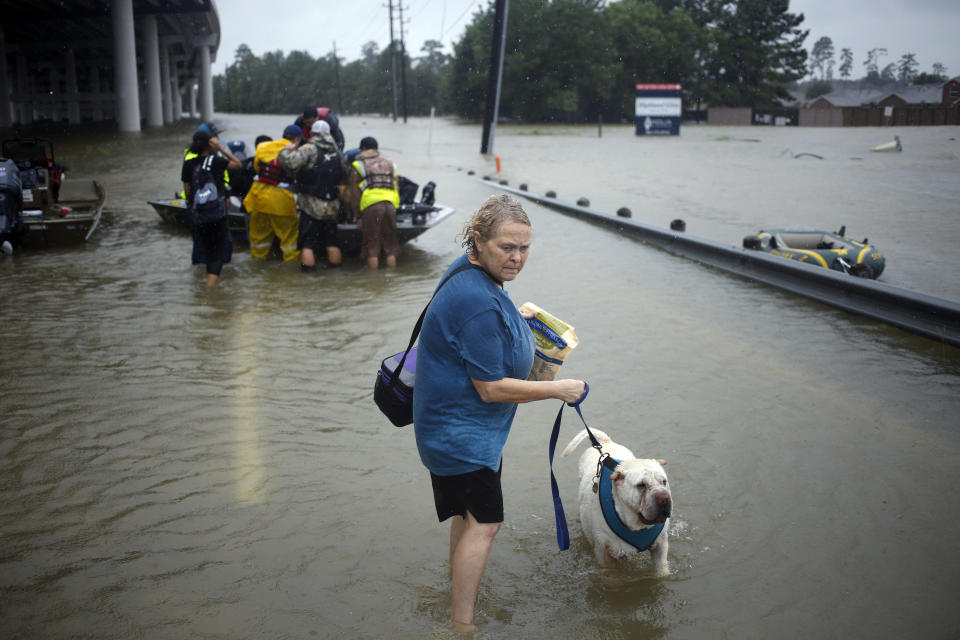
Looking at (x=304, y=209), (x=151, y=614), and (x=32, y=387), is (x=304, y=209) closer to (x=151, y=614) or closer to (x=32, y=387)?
(x=32, y=387)

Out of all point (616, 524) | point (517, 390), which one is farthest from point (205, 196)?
point (517, 390)

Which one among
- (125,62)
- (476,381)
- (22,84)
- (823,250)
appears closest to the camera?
(476,381)

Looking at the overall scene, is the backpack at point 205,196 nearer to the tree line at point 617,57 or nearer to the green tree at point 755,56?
the tree line at point 617,57

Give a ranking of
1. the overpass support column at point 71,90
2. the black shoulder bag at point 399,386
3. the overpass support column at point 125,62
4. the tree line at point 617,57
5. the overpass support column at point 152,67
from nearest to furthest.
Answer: the black shoulder bag at point 399,386, the overpass support column at point 125,62, the overpass support column at point 152,67, the overpass support column at point 71,90, the tree line at point 617,57

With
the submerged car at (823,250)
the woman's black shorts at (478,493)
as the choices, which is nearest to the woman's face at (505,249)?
the woman's black shorts at (478,493)

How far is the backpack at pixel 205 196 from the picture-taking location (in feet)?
30.6

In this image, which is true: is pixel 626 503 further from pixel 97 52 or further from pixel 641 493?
pixel 97 52

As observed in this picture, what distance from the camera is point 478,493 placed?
122 inches

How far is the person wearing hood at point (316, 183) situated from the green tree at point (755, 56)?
89804mm

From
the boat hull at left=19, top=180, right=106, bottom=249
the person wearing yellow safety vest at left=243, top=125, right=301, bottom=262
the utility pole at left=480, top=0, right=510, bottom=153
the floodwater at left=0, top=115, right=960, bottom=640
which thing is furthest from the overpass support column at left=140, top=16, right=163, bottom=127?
the floodwater at left=0, top=115, right=960, bottom=640

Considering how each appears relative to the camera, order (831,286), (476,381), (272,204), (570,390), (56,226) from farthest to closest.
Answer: (56,226), (272,204), (831,286), (570,390), (476,381)

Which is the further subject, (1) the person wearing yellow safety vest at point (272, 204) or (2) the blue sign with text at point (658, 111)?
(2) the blue sign with text at point (658, 111)

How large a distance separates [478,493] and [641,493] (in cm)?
80

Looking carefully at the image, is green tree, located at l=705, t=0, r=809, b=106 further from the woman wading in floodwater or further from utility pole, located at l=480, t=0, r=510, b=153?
the woman wading in floodwater
